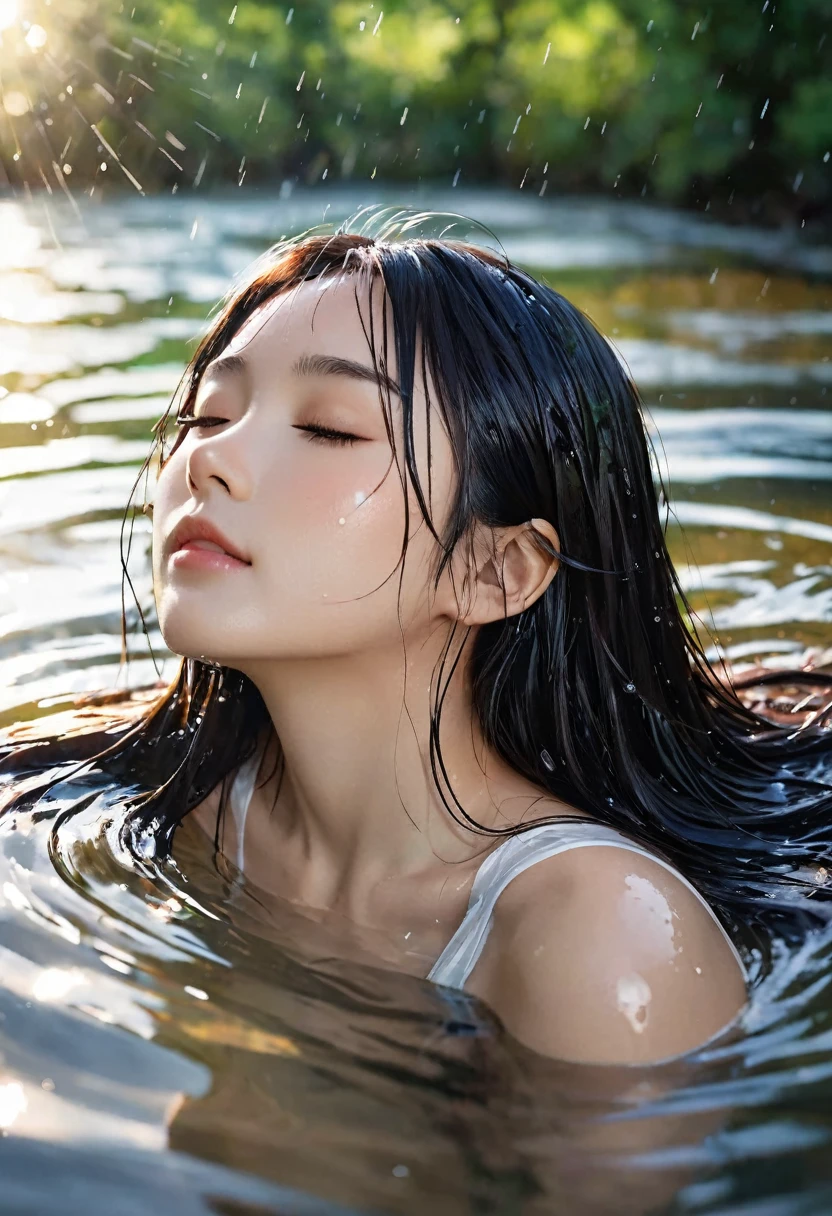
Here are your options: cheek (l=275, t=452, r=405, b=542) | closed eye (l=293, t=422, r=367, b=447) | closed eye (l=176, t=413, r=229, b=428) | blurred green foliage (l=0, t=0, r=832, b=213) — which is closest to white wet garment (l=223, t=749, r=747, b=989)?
cheek (l=275, t=452, r=405, b=542)

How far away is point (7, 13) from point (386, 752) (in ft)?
56.3

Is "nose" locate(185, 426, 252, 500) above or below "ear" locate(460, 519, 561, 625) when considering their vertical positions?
above

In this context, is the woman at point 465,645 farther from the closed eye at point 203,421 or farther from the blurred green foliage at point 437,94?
the blurred green foliage at point 437,94

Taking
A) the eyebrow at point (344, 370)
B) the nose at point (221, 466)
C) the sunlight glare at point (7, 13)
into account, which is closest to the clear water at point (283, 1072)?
the nose at point (221, 466)

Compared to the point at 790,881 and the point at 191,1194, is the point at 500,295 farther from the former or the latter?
the point at 191,1194

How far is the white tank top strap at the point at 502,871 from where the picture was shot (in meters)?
2.45

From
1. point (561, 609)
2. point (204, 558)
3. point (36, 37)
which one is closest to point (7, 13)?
point (36, 37)

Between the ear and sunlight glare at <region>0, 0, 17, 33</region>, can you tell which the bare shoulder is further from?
sunlight glare at <region>0, 0, 17, 33</region>

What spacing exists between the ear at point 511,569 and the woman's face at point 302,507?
120 mm

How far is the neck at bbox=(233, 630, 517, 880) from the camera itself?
8.53 feet

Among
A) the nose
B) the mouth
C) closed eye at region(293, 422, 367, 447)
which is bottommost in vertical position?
the mouth

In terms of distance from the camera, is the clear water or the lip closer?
the clear water

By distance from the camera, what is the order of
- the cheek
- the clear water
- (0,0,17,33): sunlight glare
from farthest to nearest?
(0,0,17,33): sunlight glare, the cheek, the clear water

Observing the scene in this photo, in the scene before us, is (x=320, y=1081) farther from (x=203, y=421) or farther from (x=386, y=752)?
(x=203, y=421)
